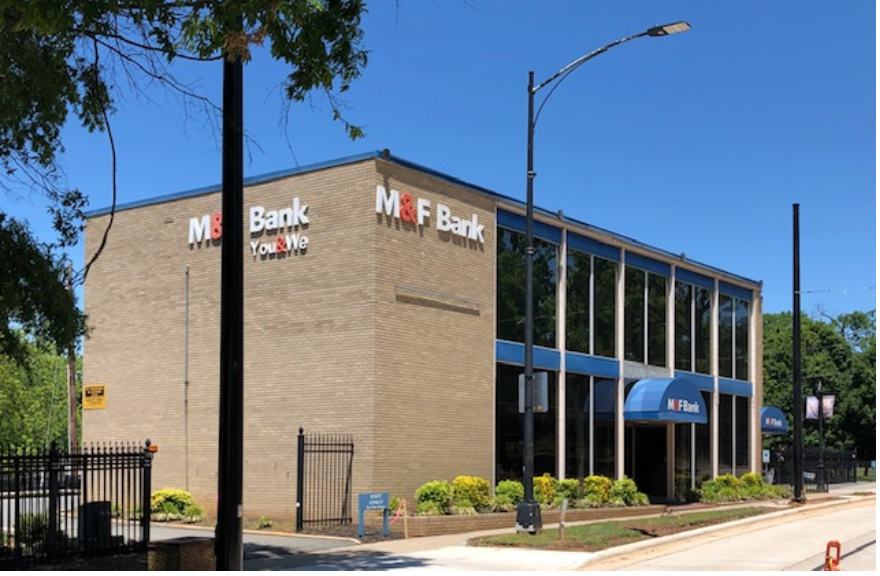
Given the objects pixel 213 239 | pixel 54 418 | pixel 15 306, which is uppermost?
pixel 213 239

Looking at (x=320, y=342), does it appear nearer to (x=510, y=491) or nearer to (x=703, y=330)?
(x=510, y=491)

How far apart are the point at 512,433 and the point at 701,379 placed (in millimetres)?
13015

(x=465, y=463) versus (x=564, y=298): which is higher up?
(x=564, y=298)

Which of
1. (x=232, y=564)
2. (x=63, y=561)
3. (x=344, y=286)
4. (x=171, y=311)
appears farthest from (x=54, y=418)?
(x=232, y=564)

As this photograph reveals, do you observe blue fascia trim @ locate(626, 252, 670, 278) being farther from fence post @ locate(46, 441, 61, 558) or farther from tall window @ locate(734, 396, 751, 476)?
fence post @ locate(46, 441, 61, 558)

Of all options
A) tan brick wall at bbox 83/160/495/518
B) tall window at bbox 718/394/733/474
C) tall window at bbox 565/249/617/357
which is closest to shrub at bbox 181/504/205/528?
tan brick wall at bbox 83/160/495/518

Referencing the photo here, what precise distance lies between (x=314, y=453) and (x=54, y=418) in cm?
5884

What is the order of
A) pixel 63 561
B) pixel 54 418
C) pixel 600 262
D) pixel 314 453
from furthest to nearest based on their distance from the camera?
pixel 54 418 → pixel 600 262 → pixel 314 453 → pixel 63 561

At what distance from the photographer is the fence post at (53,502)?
15.0 m

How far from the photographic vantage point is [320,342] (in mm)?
22812

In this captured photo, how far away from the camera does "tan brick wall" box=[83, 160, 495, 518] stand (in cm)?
2230

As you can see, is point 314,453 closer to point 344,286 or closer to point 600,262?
point 344,286

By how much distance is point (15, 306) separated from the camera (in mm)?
13453

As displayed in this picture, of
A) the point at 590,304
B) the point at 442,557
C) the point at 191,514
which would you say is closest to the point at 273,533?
the point at 191,514
